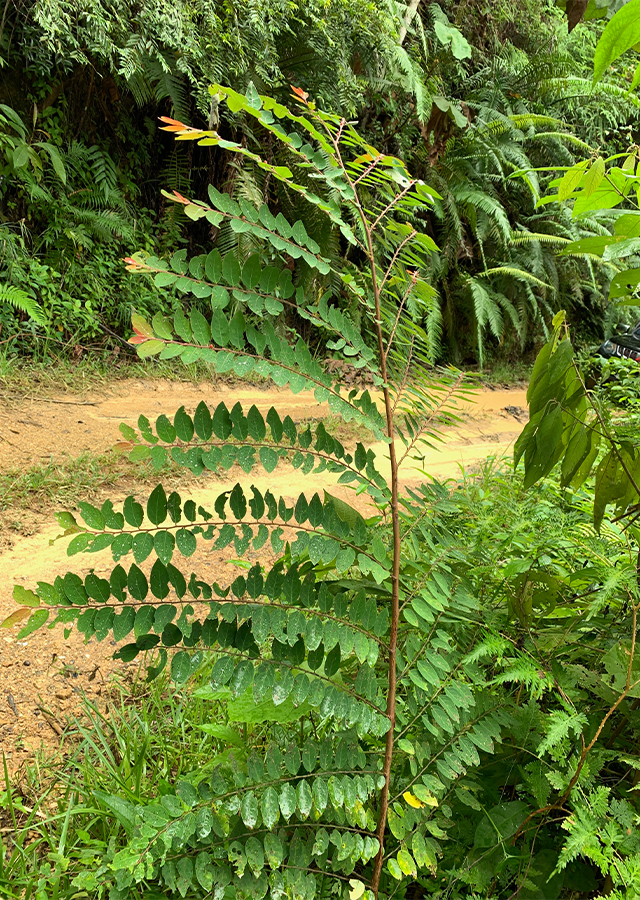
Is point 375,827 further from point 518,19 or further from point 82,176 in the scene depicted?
point 518,19

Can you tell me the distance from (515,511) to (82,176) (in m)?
5.38

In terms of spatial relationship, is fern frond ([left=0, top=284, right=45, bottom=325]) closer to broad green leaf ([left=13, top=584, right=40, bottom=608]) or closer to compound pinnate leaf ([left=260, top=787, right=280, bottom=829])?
broad green leaf ([left=13, top=584, right=40, bottom=608])

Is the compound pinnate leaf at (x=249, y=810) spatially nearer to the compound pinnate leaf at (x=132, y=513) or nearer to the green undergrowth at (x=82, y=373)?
the compound pinnate leaf at (x=132, y=513)

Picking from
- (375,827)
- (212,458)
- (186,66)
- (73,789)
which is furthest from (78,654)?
(186,66)

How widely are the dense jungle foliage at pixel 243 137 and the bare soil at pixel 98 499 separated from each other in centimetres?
91

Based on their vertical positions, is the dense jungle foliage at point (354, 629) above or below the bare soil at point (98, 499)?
above

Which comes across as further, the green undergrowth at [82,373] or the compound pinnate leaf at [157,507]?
the green undergrowth at [82,373]

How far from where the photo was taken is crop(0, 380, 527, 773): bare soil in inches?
76.2

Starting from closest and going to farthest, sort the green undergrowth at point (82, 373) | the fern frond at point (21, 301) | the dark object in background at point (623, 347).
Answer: the green undergrowth at point (82, 373) → the fern frond at point (21, 301) → the dark object in background at point (623, 347)

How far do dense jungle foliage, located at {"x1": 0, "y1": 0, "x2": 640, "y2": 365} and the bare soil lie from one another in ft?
2.97

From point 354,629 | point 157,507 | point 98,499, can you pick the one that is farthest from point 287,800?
point 98,499

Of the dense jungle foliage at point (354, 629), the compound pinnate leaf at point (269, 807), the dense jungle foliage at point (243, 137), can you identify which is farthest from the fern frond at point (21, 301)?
the compound pinnate leaf at point (269, 807)

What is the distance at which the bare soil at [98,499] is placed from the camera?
194 centimetres

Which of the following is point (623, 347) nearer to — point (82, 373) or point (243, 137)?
point (243, 137)
